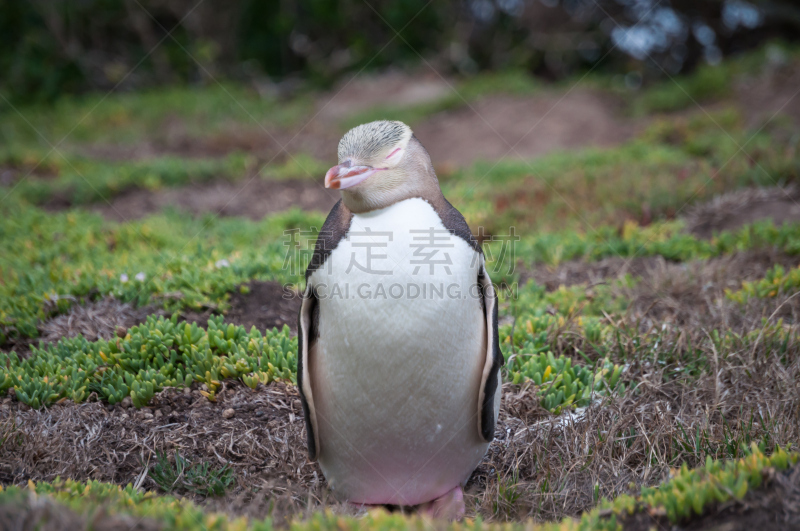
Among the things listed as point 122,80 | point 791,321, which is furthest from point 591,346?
point 122,80

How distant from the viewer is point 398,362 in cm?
225

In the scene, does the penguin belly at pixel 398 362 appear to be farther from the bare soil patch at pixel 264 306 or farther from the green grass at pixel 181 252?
the green grass at pixel 181 252

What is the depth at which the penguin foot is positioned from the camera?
2.49 meters

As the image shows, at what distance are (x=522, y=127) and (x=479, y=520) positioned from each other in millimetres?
9825

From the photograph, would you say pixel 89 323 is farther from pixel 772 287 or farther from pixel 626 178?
pixel 626 178

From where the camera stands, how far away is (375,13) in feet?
51.1

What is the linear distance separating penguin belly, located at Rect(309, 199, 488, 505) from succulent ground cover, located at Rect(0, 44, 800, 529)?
0.23 m

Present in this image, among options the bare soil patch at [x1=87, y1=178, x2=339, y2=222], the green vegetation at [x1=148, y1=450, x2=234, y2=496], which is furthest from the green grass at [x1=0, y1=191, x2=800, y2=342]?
the green vegetation at [x1=148, y1=450, x2=234, y2=496]

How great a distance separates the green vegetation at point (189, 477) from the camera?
8.73ft

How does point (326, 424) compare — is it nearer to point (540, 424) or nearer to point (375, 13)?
point (540, 424)

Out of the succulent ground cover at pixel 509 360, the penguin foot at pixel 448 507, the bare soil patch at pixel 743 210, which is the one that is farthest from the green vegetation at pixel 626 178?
the penguin foot at pixel 448 507

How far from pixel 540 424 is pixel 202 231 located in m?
4.46

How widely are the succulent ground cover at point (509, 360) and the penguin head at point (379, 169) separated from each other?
1103 mm

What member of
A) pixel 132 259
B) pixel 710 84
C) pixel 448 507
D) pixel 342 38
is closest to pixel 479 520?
pixel 448 507
